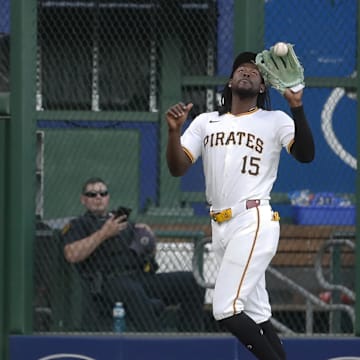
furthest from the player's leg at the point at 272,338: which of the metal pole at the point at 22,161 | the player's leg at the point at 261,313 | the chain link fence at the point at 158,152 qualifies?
the metal pole at the point at 22,161

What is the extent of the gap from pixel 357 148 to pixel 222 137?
3.90ft

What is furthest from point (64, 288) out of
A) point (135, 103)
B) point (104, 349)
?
point (135, 103)

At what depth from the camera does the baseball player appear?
5.79 metres

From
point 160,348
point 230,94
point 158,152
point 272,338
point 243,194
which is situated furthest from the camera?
point 158,152

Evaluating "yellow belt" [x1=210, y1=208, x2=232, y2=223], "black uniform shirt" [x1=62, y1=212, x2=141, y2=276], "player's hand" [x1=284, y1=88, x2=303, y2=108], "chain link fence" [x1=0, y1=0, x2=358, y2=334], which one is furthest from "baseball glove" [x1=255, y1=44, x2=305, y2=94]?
"black uniform shirt" [x1=62, y1=212, x2=141, y2=276]

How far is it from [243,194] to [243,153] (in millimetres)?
193

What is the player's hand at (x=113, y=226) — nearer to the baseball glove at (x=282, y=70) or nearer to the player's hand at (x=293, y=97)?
the baseball glove at (x=282, y=70)

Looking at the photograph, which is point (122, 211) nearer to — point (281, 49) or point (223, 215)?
point (223, 215)

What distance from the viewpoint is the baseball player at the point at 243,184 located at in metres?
5.79

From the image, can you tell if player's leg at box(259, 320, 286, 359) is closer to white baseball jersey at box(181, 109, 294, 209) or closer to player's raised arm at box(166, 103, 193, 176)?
white baseball jersey at box(181, 109, 294, 209)

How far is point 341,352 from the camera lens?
22.1ft

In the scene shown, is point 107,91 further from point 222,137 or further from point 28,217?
point 222,137

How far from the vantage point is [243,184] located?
5848mm

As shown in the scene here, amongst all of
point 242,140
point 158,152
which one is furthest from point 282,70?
point 158,152
